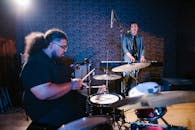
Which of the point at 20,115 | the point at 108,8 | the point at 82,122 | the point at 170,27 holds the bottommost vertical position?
the point at 20,115

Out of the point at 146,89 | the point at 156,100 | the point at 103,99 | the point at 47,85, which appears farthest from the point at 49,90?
the point at 103,99

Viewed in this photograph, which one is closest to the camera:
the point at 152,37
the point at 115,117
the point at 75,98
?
the point at 75,98

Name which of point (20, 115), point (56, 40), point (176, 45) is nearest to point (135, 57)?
point (176, 45)

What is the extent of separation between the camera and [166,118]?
208 inches

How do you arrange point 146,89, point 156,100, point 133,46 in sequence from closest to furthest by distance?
point 156,100 → point 146,89 → point 133,46

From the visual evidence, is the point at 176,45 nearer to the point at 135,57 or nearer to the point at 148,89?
the point at 135,57

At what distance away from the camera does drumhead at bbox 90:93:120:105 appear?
3.71 m

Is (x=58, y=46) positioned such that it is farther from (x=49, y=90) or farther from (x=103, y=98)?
(x=103, y=98)

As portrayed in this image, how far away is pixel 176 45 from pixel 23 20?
4294 mm

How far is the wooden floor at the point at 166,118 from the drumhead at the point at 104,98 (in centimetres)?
149

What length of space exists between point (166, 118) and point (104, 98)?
6.54ft

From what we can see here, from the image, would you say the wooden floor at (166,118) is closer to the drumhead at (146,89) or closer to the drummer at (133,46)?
the drummer at (133,46)

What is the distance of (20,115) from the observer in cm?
567

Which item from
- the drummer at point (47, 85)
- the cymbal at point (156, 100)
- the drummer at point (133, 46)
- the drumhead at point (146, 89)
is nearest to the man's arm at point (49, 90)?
the drummer at point (47, 85)
